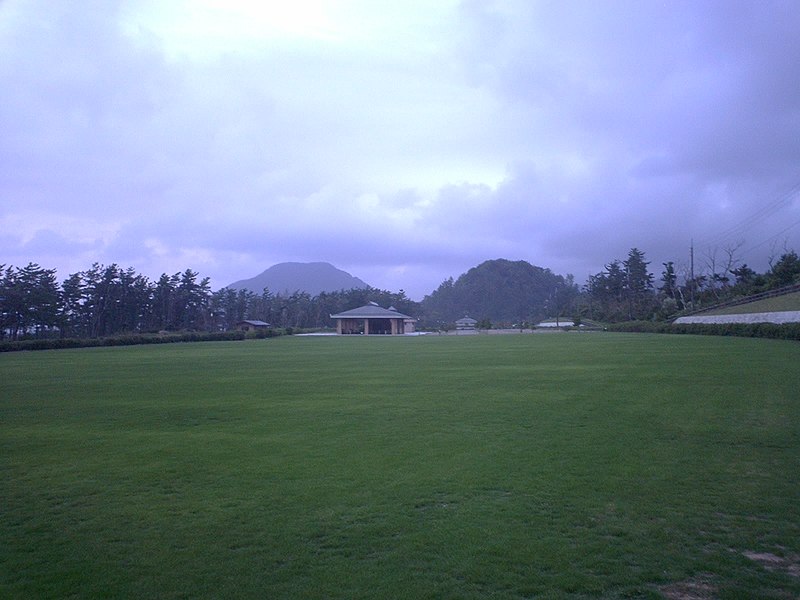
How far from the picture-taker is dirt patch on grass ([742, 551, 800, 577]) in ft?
15.3

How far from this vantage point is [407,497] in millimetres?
6602

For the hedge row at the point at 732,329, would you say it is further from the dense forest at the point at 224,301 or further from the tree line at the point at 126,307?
the tree line at the point at 126,307

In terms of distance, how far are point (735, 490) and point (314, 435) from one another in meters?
6.24

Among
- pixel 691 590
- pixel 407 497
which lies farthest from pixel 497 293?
pixel 691 590

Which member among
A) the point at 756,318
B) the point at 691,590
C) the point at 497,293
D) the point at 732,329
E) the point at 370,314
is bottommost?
the point at 691,590

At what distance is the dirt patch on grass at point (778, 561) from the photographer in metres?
4.66

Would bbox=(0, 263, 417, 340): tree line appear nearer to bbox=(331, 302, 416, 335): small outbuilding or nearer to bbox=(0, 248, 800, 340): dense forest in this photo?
bbox=(0, 248, 800, 340): dense forest

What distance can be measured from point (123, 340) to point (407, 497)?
53676 millimetres

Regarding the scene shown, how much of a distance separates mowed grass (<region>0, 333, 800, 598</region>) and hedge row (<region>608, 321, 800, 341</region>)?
27819mm

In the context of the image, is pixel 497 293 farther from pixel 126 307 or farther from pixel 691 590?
pixel 691 590

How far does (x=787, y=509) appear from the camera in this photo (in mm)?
6051

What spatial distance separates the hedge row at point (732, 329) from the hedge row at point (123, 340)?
43.4m

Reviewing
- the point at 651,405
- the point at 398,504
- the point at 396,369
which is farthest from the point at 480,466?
the point at 396,369

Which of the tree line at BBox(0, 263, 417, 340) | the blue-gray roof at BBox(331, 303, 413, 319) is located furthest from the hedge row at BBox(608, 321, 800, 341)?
the tree line at BBox(0, 263, 417, 340)
